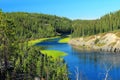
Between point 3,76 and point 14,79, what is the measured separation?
359 cm

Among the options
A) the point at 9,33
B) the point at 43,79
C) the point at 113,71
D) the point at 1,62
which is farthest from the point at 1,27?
the point at 113,71

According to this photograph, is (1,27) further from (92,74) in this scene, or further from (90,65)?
(90,65)

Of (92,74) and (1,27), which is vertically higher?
(1,27)

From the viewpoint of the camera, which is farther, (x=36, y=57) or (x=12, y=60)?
(x=36, y=57)

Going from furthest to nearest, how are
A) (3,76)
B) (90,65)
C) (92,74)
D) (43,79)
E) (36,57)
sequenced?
(90,65) < (92,74) < (36,57) < (43,79) < (3,76)

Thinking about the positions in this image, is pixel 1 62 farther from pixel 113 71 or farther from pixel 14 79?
pixel 113 71

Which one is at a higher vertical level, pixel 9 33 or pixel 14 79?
pixel 9 33

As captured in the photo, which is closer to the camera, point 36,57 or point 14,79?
point 14,79

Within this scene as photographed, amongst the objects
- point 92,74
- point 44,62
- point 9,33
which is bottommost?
point 92,74

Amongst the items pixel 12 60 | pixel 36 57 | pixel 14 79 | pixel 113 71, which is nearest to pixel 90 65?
pixel 113 71

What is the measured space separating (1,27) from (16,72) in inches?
521

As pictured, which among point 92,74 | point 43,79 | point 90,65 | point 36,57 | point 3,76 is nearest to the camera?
point 3,76

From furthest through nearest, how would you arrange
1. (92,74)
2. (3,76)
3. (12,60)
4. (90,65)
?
(90,65) < (92,74) < (12,60) < (3,76)

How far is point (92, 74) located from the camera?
121m
